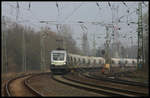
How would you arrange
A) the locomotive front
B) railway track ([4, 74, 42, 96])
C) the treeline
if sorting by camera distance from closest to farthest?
railway track ([4, 74, 42, 96]) → the locomotive front → the treeline

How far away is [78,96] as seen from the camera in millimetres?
13742

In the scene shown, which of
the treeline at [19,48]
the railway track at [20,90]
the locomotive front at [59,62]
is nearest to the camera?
the railway track at [20,90]

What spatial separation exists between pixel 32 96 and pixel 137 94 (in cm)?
550

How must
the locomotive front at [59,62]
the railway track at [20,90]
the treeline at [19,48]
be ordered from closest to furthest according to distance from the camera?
1. the railway track at [20,90]
2. the locomotive front at [59,62]
3. the treeline at [19,48]

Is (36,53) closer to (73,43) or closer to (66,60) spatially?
(73,43)

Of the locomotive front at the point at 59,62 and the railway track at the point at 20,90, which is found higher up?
the locomotive front at the point at 59,62

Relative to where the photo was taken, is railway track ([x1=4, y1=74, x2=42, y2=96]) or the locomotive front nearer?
railway track ([x1=4, y1=74, x2=42, y2=96])

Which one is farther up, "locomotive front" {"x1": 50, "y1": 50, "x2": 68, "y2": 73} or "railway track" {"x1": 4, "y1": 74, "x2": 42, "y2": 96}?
"locomotive front" {"x1": 50, "y1": 50, "x2": 68, "y2": 73}

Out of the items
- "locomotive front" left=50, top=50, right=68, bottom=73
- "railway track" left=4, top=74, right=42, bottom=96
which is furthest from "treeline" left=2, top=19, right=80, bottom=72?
"railway track" left=4, top=74, right=42, bottom=96

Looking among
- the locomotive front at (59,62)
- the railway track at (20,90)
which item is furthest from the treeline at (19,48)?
the railway track at (20,90)

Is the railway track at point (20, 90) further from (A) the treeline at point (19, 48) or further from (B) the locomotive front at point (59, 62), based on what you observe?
(A) the treeline at point (19, 48)

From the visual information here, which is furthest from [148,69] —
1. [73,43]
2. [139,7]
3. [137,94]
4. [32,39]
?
[73,43]

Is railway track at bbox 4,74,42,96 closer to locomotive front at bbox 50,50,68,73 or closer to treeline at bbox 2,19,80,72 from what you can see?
locomotive front at bbox 50,50,68,73

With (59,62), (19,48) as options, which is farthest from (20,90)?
(19,48)
